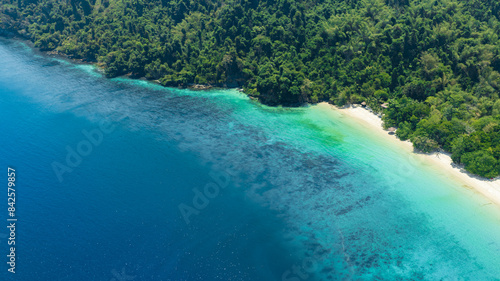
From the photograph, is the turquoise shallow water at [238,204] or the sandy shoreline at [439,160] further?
the sandy shoreline at [439,160]

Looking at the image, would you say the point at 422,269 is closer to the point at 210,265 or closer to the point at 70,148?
the point at 210,265

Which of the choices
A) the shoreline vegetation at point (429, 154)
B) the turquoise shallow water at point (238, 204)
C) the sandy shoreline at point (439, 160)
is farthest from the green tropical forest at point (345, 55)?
the turquoise shallow water at point (238, 204)

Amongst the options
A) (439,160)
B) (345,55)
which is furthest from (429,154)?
(345,55)

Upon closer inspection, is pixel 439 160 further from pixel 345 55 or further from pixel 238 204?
pixel 345 55

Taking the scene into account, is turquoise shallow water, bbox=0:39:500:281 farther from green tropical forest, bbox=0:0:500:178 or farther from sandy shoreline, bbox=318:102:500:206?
green tropical forest, bbox=0:0:500:178

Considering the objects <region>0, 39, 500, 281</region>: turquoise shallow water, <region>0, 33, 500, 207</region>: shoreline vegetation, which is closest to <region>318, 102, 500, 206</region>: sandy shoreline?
<region>0, 33, 500, 207</region>: shoreline vegetation

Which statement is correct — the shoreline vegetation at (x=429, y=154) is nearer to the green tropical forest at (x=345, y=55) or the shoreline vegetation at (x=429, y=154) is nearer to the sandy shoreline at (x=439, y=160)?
the sandy shoreline at (x=439, y=160)
